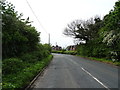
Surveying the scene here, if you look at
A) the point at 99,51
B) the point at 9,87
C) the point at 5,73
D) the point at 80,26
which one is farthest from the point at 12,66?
the point at 80,26

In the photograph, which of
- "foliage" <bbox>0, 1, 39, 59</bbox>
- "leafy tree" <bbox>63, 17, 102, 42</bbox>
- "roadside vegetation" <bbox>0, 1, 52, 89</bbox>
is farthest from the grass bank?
"leafy tree" <bbox>63, 17, 102, 42</bbox>

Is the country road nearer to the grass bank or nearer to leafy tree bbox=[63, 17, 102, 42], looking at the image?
the grass bank

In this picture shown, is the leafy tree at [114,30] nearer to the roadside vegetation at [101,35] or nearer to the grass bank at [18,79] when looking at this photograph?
the roadside vegetation at [101,35]

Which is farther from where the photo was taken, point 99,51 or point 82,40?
point 82,40

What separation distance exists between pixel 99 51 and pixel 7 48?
21864 millimetres

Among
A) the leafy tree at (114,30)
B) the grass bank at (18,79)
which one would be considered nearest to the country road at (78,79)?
the grass bank at (18,79)

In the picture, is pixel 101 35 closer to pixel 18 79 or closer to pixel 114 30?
pixel 114 30

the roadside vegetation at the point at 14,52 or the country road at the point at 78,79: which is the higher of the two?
the roadside vegetation at the point at 14,52

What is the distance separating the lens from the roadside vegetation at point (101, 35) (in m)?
21.1

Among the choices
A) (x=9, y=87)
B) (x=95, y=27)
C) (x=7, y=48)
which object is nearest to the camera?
(x=9, y=87)

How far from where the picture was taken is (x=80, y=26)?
46.5 meters

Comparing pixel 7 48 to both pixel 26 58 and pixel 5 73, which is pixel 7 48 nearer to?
pixel 26 58

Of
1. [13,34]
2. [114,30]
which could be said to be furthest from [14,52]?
[114,30]

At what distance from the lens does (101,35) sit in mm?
26641
